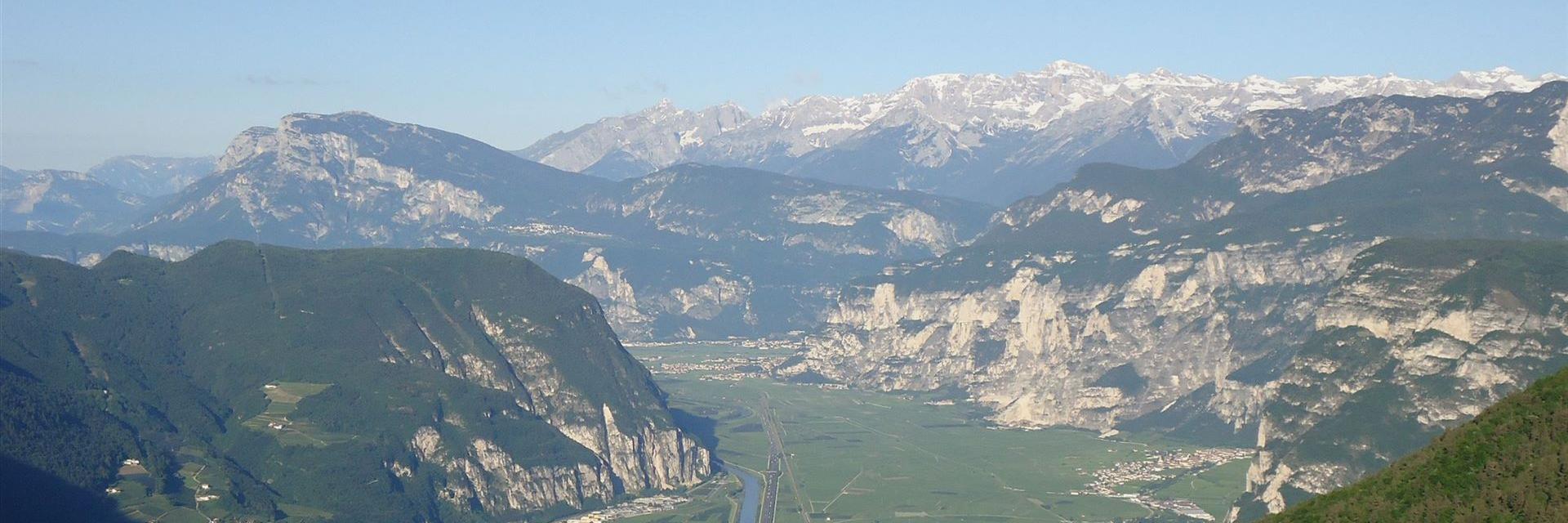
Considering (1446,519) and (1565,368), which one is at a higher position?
(1565,368)

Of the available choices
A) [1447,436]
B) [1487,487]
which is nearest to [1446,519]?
[1487,487]

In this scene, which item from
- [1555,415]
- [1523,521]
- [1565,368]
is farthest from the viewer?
[1565,368]

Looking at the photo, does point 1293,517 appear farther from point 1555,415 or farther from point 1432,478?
point 1555,415

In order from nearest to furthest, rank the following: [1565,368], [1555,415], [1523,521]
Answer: [1523,521], [1555,415], [1565,368]

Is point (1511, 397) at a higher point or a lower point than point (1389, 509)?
higher

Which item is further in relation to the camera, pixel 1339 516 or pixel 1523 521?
pixel 1339 516

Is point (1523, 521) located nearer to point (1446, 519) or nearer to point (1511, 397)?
point (1446, 519)

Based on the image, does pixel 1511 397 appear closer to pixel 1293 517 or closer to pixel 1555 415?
pixel 1555 415
